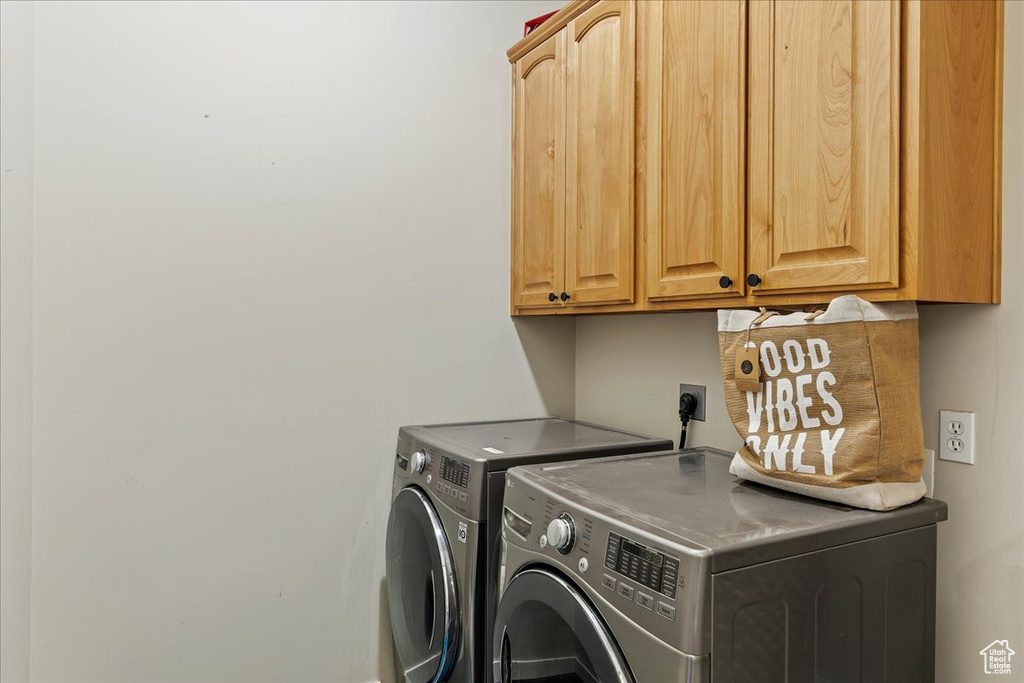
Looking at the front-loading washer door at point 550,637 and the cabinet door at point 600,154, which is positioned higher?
the cabinet door at point 600,154

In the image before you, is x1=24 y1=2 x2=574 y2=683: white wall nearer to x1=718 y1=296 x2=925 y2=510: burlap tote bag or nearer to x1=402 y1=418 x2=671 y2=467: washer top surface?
x1=402 y1=418 x2=671 y2=467: washer top surface

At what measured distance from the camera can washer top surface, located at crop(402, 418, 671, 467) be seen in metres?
1.63

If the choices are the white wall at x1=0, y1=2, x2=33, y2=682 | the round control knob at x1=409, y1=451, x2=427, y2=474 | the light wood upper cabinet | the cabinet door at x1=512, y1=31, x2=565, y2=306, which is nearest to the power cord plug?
the light wood upper cabinet

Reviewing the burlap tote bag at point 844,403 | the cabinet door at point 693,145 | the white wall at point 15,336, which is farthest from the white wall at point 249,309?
the burlap tote bag at point 844,403

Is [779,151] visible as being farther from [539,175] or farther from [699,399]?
[539,175]

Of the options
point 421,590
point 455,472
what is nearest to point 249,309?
point 455,472

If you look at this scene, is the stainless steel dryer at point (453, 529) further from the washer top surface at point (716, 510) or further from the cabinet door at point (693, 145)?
the cabinet door at point (693, 145)

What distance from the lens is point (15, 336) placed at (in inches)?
61.8

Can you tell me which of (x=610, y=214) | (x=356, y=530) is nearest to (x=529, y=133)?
(x=610, y=214)

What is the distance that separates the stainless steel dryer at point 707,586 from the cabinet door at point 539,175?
35.6 inches

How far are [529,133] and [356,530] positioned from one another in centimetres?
144

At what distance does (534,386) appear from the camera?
2295 millimetres

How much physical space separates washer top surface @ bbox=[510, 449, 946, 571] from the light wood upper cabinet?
0.39 meters

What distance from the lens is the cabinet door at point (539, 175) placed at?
1.97 meters
